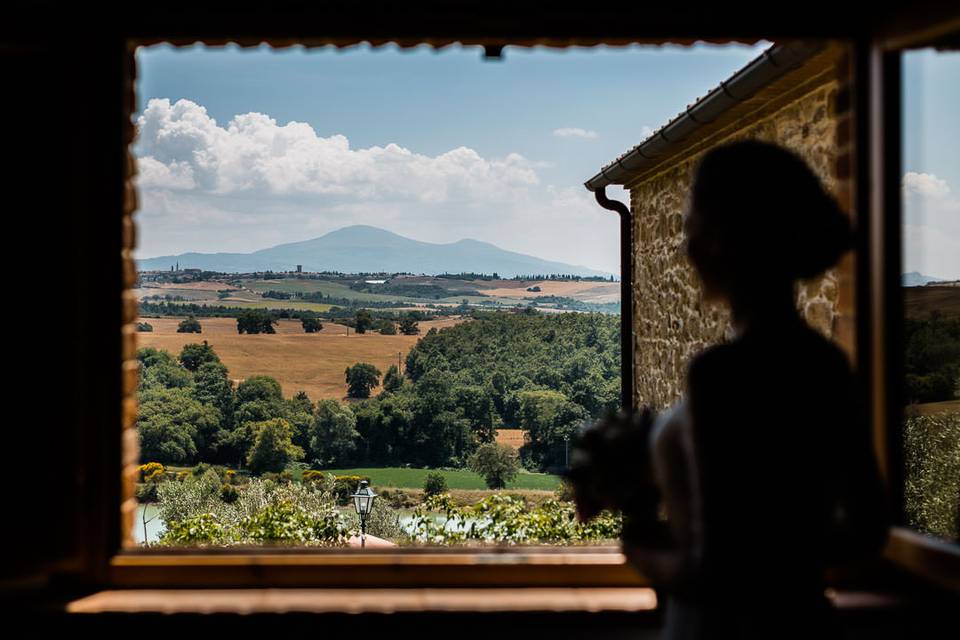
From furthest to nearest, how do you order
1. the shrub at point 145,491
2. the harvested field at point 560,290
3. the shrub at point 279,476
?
the harvested field at point 560,290, the shrub at point 279,476, the shrub at point 145,491

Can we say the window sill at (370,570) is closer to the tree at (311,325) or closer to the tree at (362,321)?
the tree at (362,321)

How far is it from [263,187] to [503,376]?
30100mm

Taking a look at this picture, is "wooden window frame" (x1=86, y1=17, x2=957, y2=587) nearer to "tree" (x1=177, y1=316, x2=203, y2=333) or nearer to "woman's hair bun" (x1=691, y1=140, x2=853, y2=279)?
"woman's hair bun" (x1=691, y1=140, x2=853, y2=279)

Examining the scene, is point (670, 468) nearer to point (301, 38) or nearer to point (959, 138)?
point (301, 38)

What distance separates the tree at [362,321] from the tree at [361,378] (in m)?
4.22

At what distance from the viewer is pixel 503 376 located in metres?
26.5

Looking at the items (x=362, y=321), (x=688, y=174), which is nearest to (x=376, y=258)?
(x=362, y=321)

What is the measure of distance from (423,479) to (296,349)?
33.6 ft

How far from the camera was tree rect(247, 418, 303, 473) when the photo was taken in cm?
2436

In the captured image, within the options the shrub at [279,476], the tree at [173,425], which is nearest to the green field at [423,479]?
the shrub at [279,476]

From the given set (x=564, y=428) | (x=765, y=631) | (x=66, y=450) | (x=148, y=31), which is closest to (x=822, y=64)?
(x=148, y=31)

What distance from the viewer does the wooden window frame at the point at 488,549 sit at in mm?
1780

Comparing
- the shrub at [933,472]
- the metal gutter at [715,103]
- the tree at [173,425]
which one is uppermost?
the metal gutter at [715,103]

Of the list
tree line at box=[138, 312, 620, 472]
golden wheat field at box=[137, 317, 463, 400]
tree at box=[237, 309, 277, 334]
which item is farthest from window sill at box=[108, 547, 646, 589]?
tree at box=[237, 309, 277, 334]
